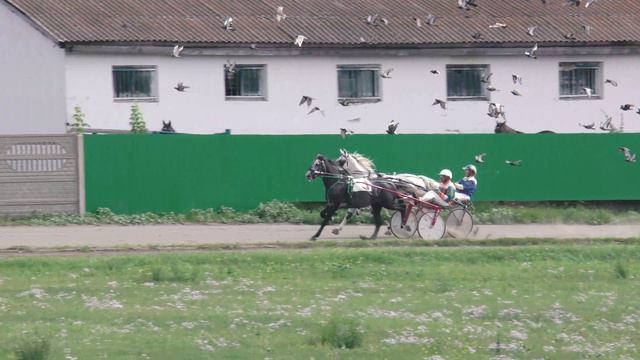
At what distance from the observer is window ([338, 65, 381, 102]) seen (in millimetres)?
34094

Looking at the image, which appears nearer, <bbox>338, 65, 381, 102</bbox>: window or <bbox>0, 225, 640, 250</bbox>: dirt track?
<bbox>0, 225, 640, 250</bbox>: dirt track

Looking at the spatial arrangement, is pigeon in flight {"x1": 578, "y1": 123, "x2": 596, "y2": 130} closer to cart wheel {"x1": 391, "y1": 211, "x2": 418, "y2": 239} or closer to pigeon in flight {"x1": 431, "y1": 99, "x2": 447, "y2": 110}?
pigeon in flight {"x1": 431, "y1": 99, "x2": 447, "y2": 110}

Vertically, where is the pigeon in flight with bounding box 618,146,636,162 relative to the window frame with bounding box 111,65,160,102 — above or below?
below

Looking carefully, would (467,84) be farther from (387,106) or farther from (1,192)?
(1,192)

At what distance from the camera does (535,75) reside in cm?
3516

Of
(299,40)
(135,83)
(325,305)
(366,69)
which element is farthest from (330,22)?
(325,305)

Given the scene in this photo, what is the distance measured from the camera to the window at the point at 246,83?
3322 centimetres

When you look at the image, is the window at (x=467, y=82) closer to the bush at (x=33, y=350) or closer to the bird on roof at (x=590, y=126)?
the bird on roof at (x=590, y=126)

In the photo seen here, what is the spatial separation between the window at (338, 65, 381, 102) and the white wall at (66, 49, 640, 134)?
24 centimetres

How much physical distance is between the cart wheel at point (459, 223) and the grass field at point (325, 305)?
3.55 meters

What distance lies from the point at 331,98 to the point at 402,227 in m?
11.3

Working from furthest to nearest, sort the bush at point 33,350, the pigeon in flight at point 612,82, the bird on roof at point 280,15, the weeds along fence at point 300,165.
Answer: the pigeon in flight at point 612,82
the bird on roof at point 280,15
the weeds along fence at point 300,165
the bush at point 33,350

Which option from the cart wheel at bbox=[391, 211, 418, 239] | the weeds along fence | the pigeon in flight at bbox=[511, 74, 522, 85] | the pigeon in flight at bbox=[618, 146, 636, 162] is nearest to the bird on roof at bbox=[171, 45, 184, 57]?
the weeds along fence

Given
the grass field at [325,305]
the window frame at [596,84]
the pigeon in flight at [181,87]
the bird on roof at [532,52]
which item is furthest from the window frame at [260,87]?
the grass field at [325,305]
